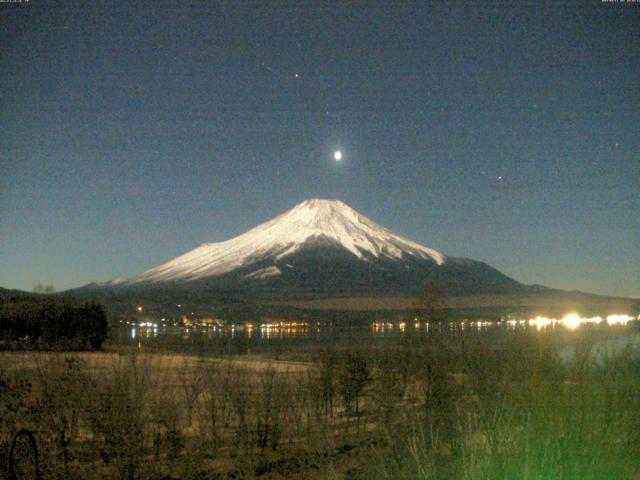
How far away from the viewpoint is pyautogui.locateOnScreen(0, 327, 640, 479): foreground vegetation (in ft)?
16.5

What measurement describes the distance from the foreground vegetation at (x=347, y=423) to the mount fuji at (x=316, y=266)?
95.0 meters

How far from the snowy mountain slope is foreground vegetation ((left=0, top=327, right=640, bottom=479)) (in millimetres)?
118841

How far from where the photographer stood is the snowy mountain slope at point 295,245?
466 feet

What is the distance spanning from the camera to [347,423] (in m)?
12.8

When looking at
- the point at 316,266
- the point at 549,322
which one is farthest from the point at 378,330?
the point at 316,266

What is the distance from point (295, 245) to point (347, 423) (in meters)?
144

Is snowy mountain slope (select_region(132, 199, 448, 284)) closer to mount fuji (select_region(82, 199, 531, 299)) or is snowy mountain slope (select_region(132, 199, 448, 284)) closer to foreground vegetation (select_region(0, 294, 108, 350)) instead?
mount fuji (select_region(82, 199, 531, 299))

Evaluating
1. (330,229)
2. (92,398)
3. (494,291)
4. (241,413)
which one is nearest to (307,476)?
(241,413)

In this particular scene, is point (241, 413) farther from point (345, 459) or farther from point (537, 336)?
point (537, 336)

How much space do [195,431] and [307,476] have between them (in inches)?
112

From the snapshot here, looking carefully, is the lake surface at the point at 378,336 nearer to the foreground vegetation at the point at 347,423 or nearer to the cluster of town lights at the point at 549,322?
the cluster of town lights at the point at 549,322

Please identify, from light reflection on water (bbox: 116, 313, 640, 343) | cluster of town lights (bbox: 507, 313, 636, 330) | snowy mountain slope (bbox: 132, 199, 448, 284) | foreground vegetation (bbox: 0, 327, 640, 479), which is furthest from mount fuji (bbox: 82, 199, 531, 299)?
foreground vegetation (bbox: 0, 327, 640, 479)

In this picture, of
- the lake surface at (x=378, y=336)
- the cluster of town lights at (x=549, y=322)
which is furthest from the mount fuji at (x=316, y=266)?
the lake surface at (x=378, y=336)

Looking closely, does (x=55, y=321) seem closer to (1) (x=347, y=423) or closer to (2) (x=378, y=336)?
(2) (x=378, y=336)
